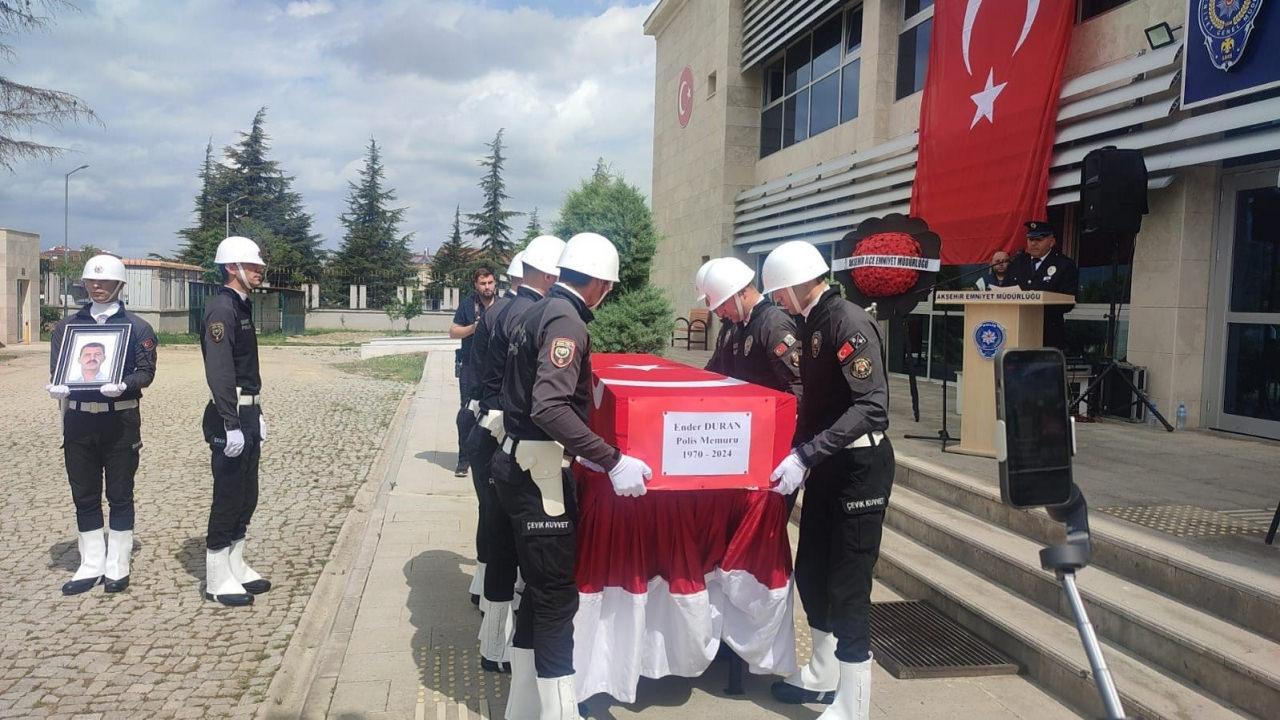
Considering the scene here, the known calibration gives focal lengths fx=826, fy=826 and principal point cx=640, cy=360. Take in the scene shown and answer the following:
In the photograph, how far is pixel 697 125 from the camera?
23422 millimetres

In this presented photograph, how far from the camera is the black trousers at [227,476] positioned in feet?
16.5

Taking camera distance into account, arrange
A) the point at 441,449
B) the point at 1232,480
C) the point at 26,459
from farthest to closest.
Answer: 1. the point at 441,449
2. the point at 26,459
3. the point at 1232,480

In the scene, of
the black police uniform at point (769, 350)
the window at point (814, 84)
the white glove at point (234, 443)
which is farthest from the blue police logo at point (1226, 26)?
the white glove at point (234, 443)

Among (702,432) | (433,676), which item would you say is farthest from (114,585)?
(702,432)

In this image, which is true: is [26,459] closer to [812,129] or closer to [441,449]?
[441,449]

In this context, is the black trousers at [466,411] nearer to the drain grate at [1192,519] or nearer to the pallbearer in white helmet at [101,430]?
the pallbearer in white helmet at [101,430]

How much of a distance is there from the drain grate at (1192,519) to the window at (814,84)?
11.9m

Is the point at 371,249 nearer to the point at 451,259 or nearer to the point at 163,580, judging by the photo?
the point at 451,259

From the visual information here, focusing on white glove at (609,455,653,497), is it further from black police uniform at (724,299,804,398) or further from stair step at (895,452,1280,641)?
stair step at (895,452,1280,641)

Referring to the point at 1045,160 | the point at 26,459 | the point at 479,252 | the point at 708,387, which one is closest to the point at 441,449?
the point at 26,459

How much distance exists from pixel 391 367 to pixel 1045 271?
1883cm

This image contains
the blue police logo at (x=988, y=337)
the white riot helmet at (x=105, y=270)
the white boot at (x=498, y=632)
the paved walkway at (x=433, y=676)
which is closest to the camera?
the paved walkway at (x=433, y=676)

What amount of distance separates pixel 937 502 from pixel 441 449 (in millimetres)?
6337

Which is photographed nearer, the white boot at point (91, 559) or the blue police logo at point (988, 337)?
the white boot at point (91, 559)
